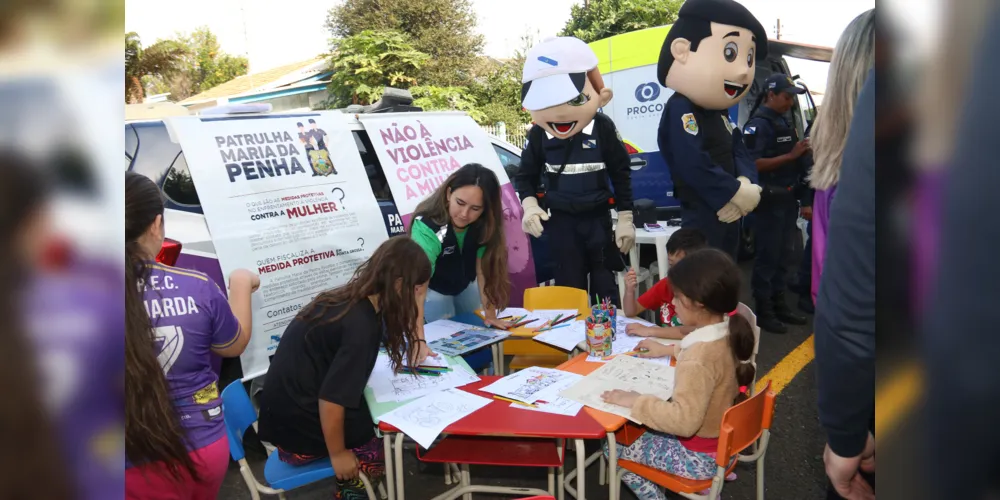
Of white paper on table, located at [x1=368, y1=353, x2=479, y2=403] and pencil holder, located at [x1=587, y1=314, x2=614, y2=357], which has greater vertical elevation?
pencil holder, located at [x1=587, y1=314, x2=614, y2=357]

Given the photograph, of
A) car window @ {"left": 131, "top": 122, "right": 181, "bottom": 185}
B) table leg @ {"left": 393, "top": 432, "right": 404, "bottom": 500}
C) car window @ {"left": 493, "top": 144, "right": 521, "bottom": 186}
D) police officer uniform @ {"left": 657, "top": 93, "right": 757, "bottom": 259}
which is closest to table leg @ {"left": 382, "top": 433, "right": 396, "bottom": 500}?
table leg @ {"left": 393, "top": 432, "right": 404, "bottom": 500}

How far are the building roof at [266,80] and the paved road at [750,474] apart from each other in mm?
10254

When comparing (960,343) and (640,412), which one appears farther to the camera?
(640,412)

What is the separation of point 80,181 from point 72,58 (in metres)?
0.07

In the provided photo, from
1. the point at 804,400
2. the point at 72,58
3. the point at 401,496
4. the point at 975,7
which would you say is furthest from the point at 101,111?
the point at 804,400

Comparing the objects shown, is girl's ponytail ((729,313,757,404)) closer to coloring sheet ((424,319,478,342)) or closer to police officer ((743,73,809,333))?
coloring sheet ((424,319,478,342))

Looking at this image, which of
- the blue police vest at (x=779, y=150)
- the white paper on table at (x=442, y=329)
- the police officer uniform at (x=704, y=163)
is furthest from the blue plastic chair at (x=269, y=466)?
the blue police vest at (x=779, y=150)

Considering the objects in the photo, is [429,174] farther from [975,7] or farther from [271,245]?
[975,7]

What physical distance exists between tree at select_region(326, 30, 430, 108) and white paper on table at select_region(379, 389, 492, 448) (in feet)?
26.8

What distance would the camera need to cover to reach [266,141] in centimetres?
302

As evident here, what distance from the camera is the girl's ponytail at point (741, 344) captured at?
1.90 metres

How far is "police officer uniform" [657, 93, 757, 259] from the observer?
10.2 ft

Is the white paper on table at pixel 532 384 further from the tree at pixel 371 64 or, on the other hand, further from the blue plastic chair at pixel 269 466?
the tree at pixel 371 64

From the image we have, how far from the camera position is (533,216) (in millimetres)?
3607
